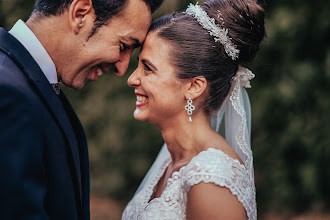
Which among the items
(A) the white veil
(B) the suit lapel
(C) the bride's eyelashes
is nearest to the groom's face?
(C) the bride's eyelashes

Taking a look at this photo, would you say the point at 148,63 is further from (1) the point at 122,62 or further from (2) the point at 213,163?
(2) the point at 213,163

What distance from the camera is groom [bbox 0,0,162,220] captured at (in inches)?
76.9

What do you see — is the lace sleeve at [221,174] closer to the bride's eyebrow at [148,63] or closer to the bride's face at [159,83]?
the bride's face at [159,83]

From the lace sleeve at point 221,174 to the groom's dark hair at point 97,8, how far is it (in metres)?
1.03

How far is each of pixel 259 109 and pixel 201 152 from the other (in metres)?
2.12

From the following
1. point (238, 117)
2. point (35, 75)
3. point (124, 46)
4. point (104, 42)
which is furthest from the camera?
point (238, 117)

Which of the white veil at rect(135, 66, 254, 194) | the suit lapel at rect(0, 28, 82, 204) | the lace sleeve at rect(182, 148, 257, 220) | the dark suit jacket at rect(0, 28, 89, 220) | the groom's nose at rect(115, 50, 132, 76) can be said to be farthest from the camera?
the white veil at rect(135, 66, 254, 194)

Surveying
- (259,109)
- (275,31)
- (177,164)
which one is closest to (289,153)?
(259,109)

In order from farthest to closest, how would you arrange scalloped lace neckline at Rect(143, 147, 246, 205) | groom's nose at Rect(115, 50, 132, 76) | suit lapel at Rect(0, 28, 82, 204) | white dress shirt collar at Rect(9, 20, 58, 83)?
groom's nose at Rect(115, 50, 132, 76) < scalloped lace neckline at Rect(143, 147, 246, 205) < white dress shirt collar at Rect(9, 20, 58, 83) < suit lapel at Rect(0, 28, 82, 204)

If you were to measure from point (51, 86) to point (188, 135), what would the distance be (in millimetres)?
1053

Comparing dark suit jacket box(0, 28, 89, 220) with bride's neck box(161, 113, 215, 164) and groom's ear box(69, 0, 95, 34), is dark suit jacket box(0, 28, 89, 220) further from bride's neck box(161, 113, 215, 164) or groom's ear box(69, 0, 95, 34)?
bride's neck box(161, 113, 215, 164)

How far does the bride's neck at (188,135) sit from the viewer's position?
288 centimetres

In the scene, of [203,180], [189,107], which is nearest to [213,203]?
[203,180]

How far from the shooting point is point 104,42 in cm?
261
